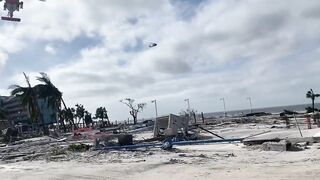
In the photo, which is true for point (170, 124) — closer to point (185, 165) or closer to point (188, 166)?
point (185, 165)

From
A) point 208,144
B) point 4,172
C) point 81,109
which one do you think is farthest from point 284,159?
point 81,109

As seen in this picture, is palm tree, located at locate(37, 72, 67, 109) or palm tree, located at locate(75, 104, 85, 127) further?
palm tree, located at locate(75, 104, 85, 127)

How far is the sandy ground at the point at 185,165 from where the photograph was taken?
13680 mm

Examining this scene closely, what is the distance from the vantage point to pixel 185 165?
1645 centimetres

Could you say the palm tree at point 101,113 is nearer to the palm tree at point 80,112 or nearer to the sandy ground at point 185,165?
the palm tree at point 80,112

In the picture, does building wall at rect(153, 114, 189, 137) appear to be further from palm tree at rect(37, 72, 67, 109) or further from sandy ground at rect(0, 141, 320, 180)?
palm tree at rect(37, 72, 67, 109)

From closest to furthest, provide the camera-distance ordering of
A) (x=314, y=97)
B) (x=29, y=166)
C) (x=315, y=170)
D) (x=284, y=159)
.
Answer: (x=315, y=170)
(x=284, y=159)
(x=29, y=166)
(x=314, y=97)

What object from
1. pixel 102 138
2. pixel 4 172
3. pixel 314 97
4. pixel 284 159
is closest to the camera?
pixel 284 159

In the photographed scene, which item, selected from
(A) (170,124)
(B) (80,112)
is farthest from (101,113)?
(A) (170,124)

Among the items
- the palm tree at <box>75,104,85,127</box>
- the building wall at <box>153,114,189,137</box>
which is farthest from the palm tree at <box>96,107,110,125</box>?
the building wall at <box>153,114,189,137</box>

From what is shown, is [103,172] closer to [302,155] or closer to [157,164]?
[157,164]

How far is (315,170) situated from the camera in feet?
41.8

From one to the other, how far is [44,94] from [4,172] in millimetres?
44327

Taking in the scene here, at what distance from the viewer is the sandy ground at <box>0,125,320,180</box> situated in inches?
539
